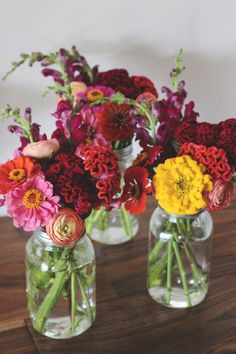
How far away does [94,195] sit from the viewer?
31.2 inches

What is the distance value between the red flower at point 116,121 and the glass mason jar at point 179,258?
0.15 metres

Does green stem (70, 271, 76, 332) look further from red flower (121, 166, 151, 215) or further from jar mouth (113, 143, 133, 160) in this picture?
jar mouth (113, 143, 133, 160)

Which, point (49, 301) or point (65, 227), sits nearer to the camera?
point (65, 227)

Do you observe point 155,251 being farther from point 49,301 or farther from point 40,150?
point 40,150

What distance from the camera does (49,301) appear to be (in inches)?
35.3

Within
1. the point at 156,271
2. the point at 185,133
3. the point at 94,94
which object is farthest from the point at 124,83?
the point at 156,271

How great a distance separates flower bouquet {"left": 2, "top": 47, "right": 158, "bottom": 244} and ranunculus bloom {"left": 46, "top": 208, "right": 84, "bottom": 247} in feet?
0.32

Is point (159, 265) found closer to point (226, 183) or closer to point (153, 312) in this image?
point (153, 312)

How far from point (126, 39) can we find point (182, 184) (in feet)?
1.62

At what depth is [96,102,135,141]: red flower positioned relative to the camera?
3.22ft

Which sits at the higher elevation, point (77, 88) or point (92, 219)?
point (77, 88)

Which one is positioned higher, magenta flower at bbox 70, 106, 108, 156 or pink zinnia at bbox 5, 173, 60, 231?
magenta flower at bbox 70, 106, 108, 156

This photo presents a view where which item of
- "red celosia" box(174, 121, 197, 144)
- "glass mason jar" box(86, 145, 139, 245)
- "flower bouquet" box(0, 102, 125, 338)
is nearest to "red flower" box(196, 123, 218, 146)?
"red celosia" box(174, 121, 197, 144)

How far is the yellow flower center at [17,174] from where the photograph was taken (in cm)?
76
